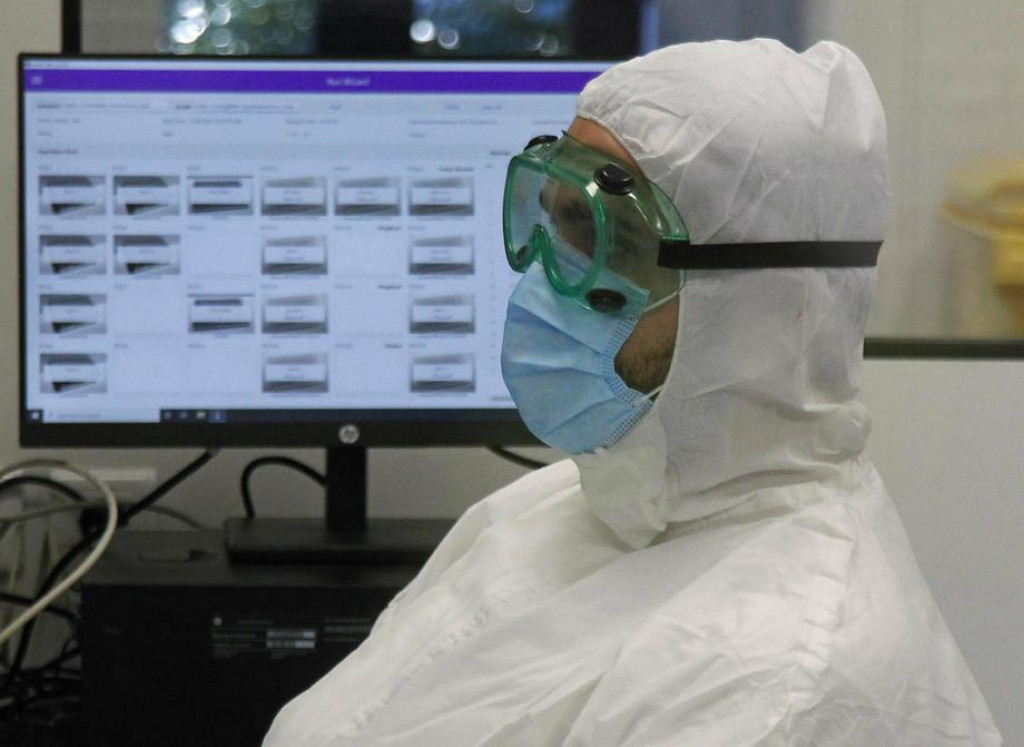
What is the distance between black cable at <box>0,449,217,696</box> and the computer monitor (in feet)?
0.39

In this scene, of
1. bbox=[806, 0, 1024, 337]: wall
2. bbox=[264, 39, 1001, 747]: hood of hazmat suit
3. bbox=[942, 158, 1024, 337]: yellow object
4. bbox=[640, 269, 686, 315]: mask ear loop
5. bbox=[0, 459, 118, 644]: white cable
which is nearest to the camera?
bbox=[264, 39, 1001, 747]: hood of hazmat suit

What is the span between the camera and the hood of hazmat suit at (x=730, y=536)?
0.88 m

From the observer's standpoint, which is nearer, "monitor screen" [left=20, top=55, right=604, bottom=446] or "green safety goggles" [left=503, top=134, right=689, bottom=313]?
"green safety goggles" [left=503, top=134, right=689, bottom=313]

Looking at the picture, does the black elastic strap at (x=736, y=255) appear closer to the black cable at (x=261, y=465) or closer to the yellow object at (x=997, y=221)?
the yellow object at (x=997, y=221)

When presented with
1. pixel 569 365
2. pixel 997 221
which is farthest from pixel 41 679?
pixel 997 221

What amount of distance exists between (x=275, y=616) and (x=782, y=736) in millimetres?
607

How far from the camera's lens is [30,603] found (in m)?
1.48

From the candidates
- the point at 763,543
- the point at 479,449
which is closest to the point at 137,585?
the point at 479,449

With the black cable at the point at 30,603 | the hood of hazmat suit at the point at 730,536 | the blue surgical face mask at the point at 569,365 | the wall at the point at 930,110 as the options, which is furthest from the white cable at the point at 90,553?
the wall at the point at 930,110

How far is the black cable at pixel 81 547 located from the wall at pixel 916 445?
0.06m

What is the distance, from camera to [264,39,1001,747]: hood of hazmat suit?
879 millimetres

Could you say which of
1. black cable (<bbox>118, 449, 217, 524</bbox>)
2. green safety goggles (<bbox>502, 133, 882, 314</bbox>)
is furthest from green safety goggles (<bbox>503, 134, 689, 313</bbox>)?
black cable (<bbox>118, 449, 217, 524</bbox>)

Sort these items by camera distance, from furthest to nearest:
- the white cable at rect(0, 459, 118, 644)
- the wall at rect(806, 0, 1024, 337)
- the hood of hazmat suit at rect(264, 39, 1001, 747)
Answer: the wall at rect(806, 0, 1024, 337)
the white cable at rect(0, 459, 118, 644)
the hood of hazmat suit at rect(264, 39, 1001, 747)

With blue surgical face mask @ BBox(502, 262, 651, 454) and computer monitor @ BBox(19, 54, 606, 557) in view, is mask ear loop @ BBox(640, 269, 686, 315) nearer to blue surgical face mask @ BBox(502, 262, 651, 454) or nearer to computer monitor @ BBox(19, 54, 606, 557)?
blue surgical face mask @ BBox(502, 262, 651, 454)
